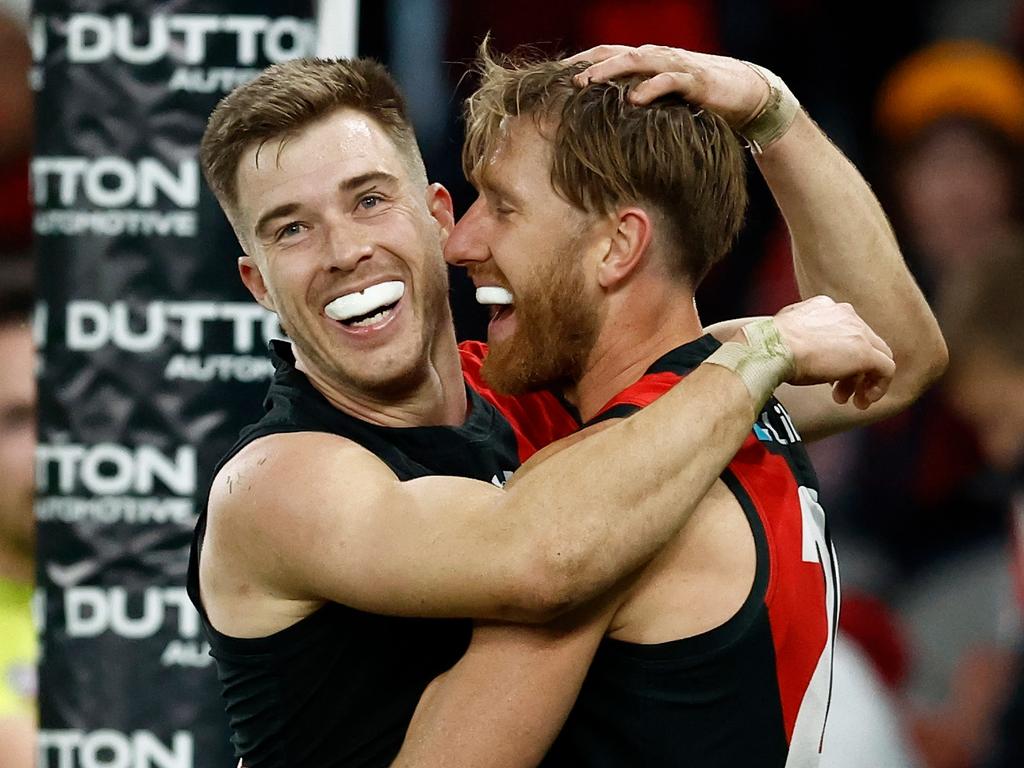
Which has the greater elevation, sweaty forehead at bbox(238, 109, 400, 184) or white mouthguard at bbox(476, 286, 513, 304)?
sweaty forehead at bbox(238, 109, 400, 184)

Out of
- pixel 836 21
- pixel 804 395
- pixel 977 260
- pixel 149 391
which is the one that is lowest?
pixel 149 391

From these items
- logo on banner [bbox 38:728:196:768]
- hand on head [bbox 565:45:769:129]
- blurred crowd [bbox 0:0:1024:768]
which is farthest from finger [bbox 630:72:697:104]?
logo on banner [bbox 38:728:196:768]

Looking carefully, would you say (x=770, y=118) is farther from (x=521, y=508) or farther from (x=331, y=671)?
(x=331, y=671)

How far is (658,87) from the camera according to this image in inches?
94.7

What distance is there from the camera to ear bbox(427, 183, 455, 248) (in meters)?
2.93

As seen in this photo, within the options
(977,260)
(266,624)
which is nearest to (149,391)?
(266,624)

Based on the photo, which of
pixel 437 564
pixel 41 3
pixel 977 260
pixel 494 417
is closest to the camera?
pixel 437 564

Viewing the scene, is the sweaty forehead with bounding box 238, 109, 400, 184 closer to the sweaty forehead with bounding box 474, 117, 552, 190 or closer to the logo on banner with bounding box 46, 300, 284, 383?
the sweaty forehead with bounding box 474, 117, 552, 190

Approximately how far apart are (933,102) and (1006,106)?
0.79 ft

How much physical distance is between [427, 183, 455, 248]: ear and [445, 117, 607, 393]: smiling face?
0.40 metres

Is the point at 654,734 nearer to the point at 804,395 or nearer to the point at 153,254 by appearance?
the point at 804,395

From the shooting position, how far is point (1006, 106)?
4.91 meters

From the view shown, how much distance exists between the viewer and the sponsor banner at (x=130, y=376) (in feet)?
13.8

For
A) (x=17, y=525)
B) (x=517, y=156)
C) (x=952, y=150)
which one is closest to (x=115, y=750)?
(x=17, y=525)
